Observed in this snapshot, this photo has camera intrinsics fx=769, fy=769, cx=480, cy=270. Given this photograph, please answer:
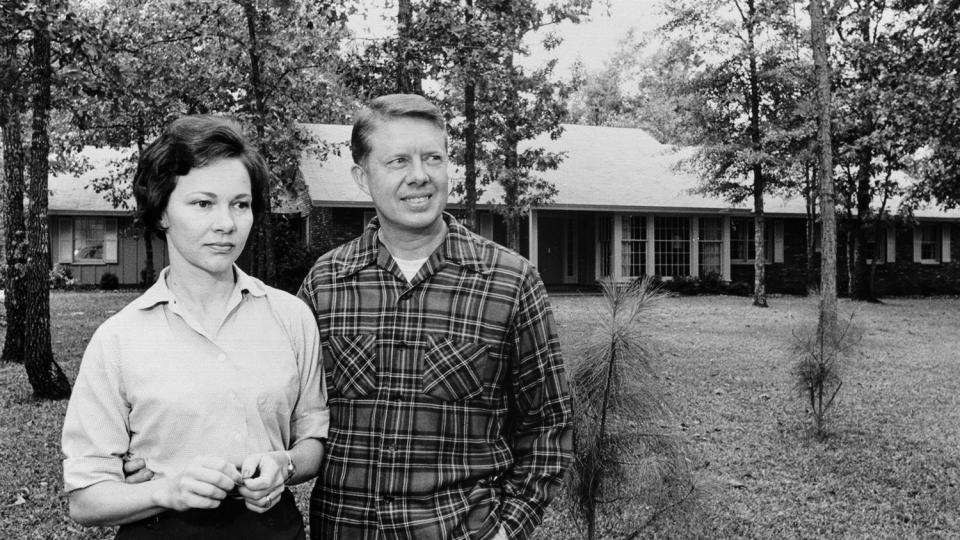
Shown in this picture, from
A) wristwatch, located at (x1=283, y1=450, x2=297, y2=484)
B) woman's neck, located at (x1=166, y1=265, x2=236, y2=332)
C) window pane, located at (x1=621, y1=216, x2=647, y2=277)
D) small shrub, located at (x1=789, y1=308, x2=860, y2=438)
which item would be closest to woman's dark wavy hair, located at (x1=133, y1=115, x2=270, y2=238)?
woman's neck, located at (x1=166, y1=265, x2=236, y2=332)

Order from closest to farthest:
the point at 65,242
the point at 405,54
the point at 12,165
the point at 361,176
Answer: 1. the point at 361,176
2. the point at 12,165
3. the point at 405,54
4. the point at 65,242

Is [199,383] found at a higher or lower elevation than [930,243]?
lower

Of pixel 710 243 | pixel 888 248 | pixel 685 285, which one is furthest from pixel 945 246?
pixel 685 285

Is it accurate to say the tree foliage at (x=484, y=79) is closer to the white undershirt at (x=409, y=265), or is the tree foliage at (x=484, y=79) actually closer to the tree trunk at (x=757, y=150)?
the tree trunk at (x=757, y=150)

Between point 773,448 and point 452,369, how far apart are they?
5.34m

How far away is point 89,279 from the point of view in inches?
914

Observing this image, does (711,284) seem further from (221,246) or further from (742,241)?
(221,246)

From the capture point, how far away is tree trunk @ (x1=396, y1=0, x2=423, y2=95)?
10.7 meters

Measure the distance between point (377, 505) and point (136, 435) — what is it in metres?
0.57

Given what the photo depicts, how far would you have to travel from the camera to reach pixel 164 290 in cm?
171

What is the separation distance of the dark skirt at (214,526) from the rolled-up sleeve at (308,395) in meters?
0.20

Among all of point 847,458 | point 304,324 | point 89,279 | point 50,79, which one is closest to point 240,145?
point 304,324

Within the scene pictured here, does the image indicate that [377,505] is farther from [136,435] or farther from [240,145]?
[240,145]

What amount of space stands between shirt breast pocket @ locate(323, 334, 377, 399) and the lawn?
52.2 inches
